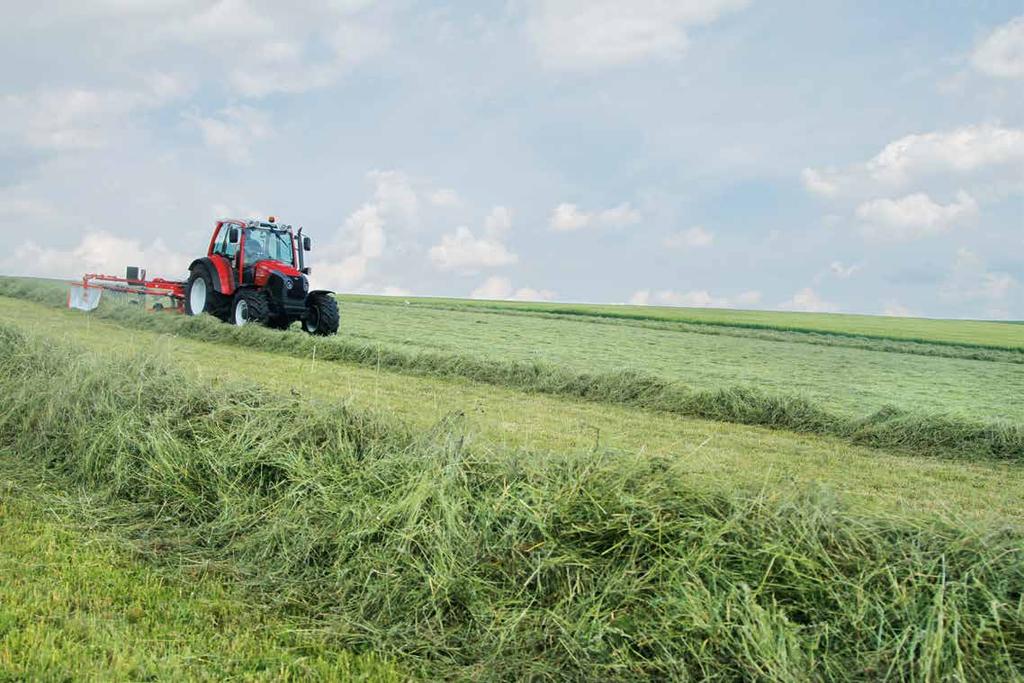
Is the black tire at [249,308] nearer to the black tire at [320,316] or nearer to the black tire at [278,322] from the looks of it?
the black tire at [278,322]

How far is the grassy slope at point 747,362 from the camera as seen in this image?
10.5m

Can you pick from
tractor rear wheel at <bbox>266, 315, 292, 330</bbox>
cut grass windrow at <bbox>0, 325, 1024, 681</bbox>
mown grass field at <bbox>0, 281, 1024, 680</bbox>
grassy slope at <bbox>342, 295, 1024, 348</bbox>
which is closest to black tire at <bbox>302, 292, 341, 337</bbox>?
tractor rear wheel at <bbox>266, 315, 292, 330</bbox>

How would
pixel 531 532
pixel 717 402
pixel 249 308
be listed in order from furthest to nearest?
pixel 249 308 < pixel 717 402 < pixel 531 532

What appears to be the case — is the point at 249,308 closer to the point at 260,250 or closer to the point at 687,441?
the point at 260,250

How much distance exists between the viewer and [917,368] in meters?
15.7

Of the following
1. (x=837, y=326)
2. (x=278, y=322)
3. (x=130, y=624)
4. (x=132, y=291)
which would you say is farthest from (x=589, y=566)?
(x=837, y=326)

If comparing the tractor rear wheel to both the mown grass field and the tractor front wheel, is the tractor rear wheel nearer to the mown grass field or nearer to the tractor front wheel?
the tractor front wheel

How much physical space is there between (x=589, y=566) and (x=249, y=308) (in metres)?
13.3

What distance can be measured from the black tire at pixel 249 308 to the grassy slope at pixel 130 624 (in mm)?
11031

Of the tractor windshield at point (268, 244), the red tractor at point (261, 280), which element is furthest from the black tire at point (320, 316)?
the tractor windshield at point (268, 244)

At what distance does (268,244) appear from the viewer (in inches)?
657

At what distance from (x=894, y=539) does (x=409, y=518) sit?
2190 mm

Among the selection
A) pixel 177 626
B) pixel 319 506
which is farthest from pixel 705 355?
pixel 177 626

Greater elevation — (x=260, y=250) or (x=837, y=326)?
(x=260, y=250)
